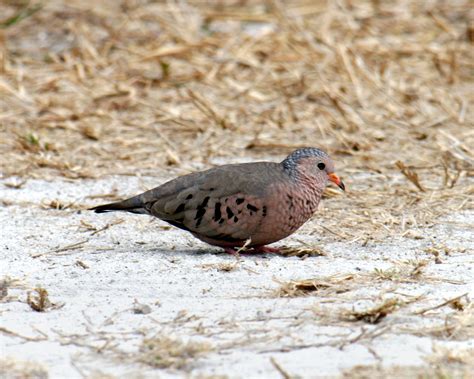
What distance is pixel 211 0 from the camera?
10.8m

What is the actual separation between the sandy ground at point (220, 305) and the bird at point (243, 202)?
4.6 inches

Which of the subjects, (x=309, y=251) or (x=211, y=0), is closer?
(x=309, y=251)

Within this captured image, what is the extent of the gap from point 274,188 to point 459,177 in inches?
72.8

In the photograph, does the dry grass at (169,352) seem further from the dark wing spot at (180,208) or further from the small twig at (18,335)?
the dark wing spot at (180,208)

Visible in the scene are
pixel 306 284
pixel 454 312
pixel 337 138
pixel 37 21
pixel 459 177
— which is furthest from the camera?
pixel 37 21

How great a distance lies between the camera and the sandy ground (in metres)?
3.78

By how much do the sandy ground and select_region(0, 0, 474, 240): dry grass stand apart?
660 millimetres

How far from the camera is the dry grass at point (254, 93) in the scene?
6.88 meters

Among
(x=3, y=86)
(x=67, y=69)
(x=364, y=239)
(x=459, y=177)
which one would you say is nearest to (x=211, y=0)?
(x=67, y=69)

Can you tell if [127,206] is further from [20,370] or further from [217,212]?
[20,370]

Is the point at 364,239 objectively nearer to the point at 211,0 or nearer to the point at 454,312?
the point at 454,312

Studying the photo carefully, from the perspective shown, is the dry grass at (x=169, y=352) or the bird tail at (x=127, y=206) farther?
the bird tail at (x=127, y=206)

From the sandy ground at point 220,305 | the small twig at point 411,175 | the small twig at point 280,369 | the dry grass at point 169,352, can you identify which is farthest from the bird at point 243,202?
the small twig at point 280,369

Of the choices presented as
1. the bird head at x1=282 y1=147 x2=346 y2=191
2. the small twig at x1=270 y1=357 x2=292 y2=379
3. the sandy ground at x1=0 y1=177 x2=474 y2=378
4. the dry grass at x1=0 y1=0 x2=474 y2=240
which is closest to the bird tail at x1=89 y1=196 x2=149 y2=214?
the sandy ground at x1=0 y1=177 x2=474 y2=378
